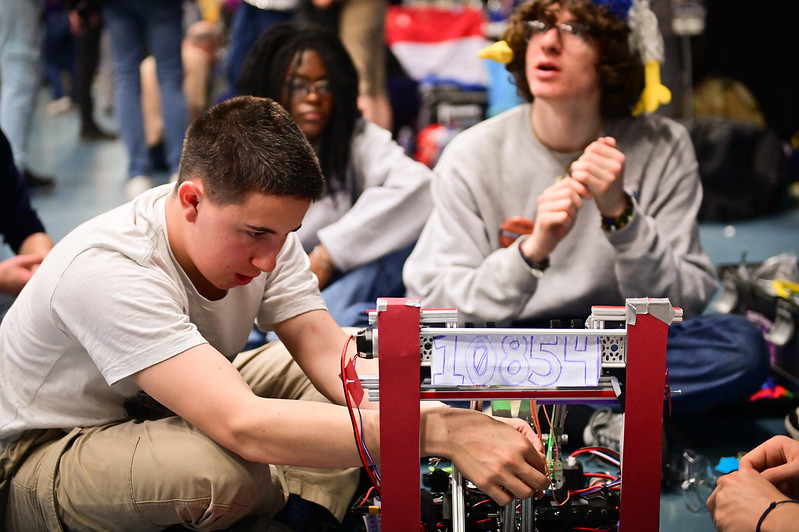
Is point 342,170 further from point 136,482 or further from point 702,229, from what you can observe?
point 702,229

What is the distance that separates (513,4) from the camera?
20.7 ft

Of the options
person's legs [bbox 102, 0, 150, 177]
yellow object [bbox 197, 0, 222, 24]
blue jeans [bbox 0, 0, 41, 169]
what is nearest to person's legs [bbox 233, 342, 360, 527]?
blue jeans [bbox 0, 0, 41, 169]

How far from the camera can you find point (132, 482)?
1.53 metres

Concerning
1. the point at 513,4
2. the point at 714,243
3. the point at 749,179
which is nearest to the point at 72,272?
the point at 714,243

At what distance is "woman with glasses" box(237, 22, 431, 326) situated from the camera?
274cm

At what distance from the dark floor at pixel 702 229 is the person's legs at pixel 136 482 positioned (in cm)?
99

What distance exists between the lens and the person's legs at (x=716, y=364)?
2.22 metres

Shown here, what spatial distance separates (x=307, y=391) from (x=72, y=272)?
0.62 metres

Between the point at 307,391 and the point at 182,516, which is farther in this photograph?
the point at 307,391

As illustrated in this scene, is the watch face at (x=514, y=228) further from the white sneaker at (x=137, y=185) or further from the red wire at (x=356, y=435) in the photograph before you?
the white sneaker at (x=137, y=185)

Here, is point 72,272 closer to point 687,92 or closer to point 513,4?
point 687,92

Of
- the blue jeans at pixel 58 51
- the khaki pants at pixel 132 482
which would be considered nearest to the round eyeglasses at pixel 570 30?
the khaki pants at pixel 132 482

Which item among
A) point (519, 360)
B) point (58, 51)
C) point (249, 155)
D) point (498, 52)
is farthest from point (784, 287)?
point (58, 51)

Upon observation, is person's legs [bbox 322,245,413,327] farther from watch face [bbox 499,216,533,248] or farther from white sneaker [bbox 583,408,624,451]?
white sneaker [bbox 583,408,624,451]
